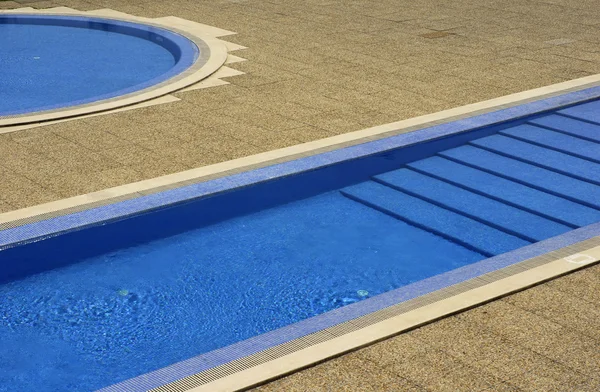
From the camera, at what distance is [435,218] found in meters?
7.91

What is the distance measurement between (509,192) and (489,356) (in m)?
3.30

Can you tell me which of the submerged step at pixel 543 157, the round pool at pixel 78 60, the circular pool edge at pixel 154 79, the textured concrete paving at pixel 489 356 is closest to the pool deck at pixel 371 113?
the textured concrete paving at pixel 489 356

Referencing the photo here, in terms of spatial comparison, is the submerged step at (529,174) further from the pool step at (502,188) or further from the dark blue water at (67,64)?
the dark blue water at (67,64)

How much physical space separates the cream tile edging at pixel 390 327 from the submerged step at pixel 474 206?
2.85 ft

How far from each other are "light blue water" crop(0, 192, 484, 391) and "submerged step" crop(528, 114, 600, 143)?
293cm

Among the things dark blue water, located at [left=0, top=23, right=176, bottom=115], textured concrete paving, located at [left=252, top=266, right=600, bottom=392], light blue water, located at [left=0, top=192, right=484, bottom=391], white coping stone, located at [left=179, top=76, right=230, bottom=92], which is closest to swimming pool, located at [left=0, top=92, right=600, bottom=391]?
light blue water, located at [left=0, top=192, right=484, bottom=391]

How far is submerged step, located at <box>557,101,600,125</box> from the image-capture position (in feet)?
33.3

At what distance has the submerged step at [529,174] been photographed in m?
8.22

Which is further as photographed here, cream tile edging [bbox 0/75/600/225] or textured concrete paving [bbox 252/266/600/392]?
cream tile edging [bbox 0/75/600/225]

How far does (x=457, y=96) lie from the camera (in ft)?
34.7

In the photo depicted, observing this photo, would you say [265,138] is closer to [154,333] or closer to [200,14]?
[154,333]

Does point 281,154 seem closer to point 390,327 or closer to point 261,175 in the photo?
point 261,175

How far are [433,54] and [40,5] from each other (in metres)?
7.22

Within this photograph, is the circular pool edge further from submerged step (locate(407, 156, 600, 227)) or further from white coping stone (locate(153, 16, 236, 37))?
submerged step (locate(407, 156, 600, 227))
